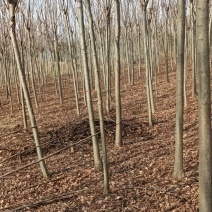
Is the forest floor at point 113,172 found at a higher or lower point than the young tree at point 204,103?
lower

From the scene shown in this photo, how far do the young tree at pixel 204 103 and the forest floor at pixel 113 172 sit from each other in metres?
0.97

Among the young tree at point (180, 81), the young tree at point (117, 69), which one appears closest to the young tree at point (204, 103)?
the young tree at point (180, 81)

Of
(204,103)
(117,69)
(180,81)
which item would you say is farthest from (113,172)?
(204,103)

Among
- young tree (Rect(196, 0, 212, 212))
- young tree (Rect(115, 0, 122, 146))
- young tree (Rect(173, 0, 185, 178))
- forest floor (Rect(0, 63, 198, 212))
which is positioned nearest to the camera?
young tree (Rect(196, 0, 212, 212))

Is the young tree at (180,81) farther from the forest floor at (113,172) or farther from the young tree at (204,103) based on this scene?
the young tree at (204,103)

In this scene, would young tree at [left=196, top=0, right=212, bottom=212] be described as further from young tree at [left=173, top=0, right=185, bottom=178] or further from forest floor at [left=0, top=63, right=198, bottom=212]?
young tree at [left=173, top=0, right=185, bottom=178]

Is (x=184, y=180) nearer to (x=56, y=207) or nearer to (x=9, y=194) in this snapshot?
(x=56, y=207)

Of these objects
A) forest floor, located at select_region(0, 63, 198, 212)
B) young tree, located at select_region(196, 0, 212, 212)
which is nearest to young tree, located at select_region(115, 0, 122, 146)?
forest floor, located at select_region(0, 63, 198, 212)

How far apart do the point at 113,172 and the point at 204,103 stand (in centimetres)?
298

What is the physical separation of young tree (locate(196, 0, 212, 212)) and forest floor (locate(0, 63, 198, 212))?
38.0 inches

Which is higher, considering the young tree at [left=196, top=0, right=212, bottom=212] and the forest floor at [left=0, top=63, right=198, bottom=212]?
the young tree at [left=196, top=0, right=212, bottom=212]

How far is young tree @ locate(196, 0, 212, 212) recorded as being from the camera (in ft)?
7.52

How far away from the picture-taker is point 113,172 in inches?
193

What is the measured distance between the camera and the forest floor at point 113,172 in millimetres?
3727
